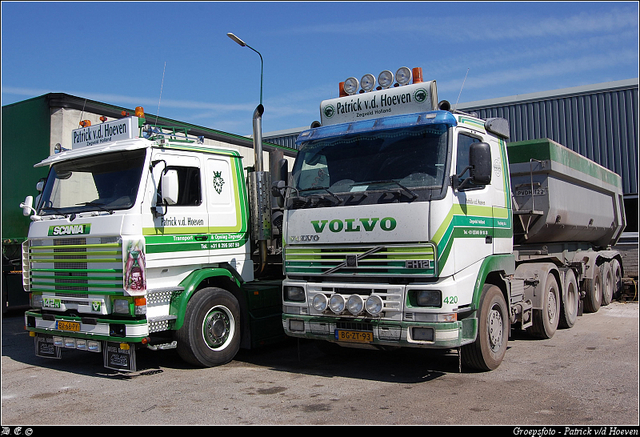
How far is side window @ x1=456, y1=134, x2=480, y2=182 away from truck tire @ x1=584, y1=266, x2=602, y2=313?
7.03 m

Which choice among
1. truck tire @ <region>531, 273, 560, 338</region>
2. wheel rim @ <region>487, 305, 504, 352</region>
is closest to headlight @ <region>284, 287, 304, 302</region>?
wheel rim @ <region>487, 305, 504, 352</region>

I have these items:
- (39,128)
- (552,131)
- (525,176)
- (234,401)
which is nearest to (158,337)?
(234,401)

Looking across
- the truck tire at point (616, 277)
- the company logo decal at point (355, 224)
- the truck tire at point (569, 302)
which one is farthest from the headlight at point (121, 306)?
the truck tire at point (616, 277)

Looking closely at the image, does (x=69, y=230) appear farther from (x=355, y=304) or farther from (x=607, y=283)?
(x=607, y=283)

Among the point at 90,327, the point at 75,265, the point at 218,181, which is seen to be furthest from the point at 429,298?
the point at 75,265

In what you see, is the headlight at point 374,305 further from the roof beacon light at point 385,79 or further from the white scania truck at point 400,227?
the roof beacon light at point 385,79

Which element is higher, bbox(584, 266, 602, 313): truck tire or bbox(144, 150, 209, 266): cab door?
bbox(144, 150, 209, 266): cab door

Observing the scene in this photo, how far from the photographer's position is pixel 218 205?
323 inches

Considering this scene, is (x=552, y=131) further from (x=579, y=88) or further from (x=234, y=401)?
(x=234, y=401)

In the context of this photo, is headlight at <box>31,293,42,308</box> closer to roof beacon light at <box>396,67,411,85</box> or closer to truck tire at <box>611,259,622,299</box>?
roof beacon light at <box>396,67,411,85</box>

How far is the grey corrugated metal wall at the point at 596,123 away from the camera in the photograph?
2036 cm

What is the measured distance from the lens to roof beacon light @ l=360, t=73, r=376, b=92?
770 centimetres

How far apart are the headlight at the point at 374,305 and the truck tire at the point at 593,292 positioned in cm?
765

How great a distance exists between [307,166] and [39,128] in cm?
659
